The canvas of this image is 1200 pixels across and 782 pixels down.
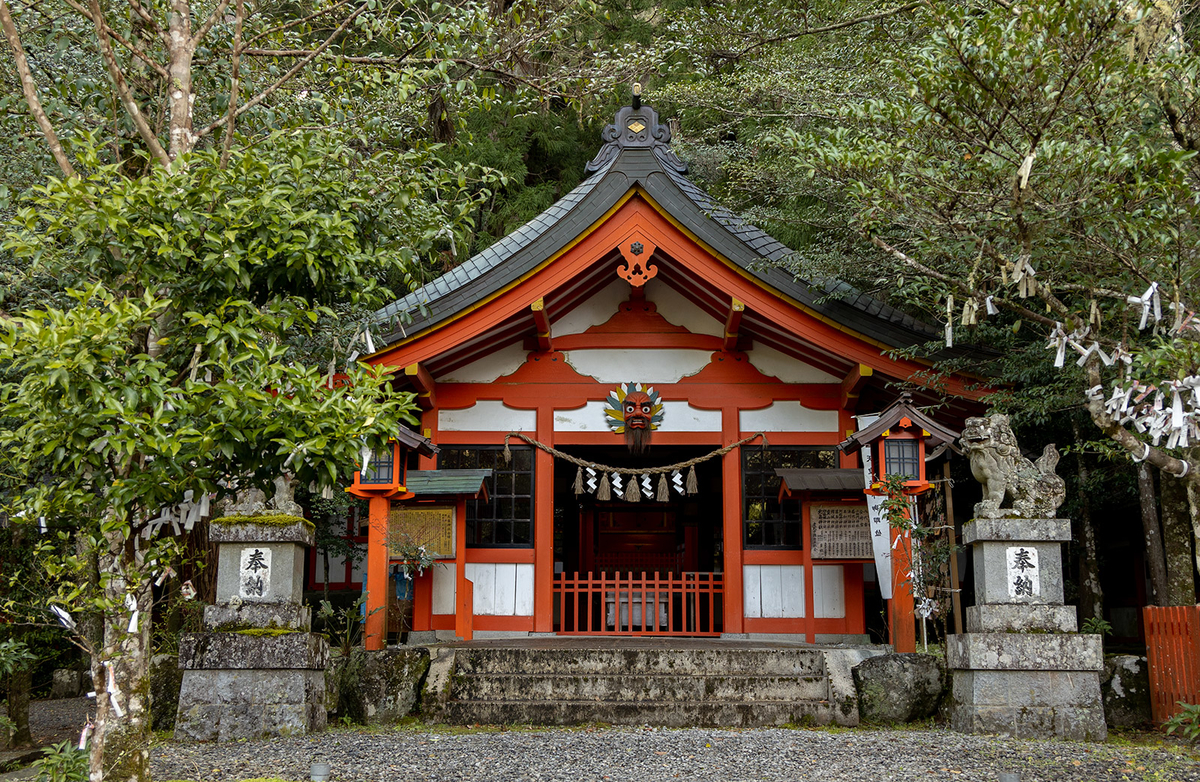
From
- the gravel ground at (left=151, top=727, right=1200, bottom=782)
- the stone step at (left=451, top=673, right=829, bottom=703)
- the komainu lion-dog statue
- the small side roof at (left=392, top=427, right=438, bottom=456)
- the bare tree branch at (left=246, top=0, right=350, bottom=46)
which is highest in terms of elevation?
the bare tree branch at (left=246, top=0, right=350, bottom=46)

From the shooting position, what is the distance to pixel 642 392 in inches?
428

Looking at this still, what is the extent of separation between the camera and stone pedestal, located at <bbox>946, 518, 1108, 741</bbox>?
6773mm

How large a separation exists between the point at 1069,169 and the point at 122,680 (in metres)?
5.84

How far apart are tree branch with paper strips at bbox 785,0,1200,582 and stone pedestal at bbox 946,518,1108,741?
4.50 ft

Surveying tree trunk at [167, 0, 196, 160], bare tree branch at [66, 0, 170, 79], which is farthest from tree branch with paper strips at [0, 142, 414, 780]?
bare tree branch at [66, 0, 170, 79]

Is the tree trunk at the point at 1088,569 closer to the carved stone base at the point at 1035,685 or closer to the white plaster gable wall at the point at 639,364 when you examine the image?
the carved stone base at the point at 1035,685

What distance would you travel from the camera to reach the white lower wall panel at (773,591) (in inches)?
413

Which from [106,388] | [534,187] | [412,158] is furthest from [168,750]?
[534,187]

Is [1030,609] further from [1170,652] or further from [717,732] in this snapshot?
[717,732]

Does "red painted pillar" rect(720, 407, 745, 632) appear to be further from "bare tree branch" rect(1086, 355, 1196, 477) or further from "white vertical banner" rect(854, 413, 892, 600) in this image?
"bare tree branch" rect(1086, 355, 1196, 477)

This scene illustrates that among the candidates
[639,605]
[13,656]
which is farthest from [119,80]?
[639,605]

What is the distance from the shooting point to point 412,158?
5.37 m

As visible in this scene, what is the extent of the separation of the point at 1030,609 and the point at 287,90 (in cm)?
661

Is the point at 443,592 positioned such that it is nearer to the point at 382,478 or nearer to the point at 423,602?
the point at 423,602
